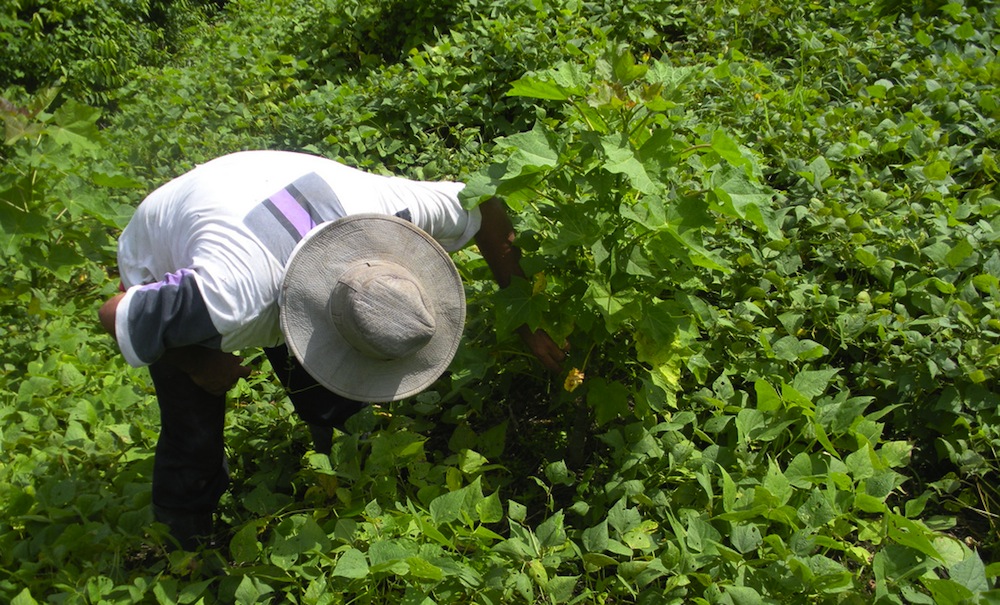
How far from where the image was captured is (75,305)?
3744mm

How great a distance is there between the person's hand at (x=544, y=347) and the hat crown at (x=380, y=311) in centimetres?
52

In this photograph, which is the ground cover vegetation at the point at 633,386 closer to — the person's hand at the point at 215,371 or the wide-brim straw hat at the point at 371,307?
the wide-brim straw hat at the point at 371,307

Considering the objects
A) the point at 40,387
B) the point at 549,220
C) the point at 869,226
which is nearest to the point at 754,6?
the point at 869,226


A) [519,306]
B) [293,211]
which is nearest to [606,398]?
[519,306]

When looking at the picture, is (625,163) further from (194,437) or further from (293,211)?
(194,437)

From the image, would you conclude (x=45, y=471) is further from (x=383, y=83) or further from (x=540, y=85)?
(x=383, y=83)

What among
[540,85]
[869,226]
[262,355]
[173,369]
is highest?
[540,85]

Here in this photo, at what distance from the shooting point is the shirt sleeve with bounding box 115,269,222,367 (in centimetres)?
203

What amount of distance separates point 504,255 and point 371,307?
0.62 metres

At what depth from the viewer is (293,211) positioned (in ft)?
7.24

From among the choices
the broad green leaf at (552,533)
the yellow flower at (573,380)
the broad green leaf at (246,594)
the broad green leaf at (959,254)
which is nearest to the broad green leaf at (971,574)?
the broad green leaf at (552,533)

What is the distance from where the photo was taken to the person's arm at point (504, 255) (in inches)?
102

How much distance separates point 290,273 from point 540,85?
30.7 inches

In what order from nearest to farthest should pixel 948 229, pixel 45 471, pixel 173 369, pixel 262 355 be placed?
pixel 173 369, pixel 45 471, pixel 948 229, pixel 262 355
